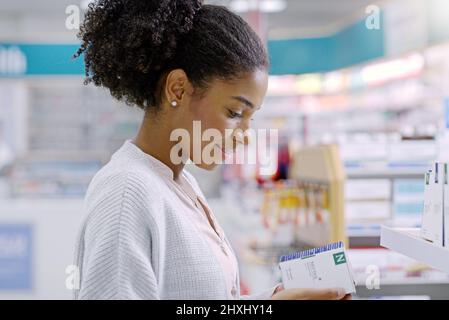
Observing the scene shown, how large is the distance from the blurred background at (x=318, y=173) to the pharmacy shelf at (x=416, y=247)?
7.2 inches

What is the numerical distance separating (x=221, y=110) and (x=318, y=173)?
198 centimetres

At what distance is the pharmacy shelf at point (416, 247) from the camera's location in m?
1.02

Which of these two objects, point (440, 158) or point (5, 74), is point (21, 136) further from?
point (440, 158)

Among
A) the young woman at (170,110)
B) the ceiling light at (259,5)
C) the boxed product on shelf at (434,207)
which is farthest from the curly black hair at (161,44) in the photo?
the ceiling light at (259,5)

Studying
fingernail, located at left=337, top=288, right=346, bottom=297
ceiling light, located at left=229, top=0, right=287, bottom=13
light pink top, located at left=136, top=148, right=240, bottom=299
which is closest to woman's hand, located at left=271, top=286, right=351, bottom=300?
fingernail, located at left=337, top=288, right=346, bottom=297

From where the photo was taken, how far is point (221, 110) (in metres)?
1.07

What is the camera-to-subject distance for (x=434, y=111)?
6367 millimetres

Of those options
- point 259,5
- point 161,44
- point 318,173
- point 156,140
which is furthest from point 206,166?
point 259,5

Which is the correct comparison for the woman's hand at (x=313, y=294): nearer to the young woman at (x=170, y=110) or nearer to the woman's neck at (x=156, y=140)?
the young woman at (x=170, y=110)

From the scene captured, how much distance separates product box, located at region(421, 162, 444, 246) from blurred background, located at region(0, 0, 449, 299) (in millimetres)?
130

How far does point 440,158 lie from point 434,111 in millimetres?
5391

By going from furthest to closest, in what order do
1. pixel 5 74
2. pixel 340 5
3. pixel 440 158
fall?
pixel 340 5 → pixel 5 74 → pixel 440 158
